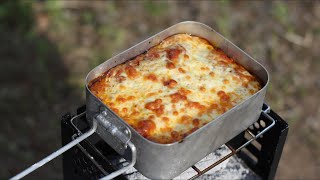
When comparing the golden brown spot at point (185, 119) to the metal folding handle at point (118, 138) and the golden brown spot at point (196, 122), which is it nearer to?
the golden brown spot at point (196, 122)

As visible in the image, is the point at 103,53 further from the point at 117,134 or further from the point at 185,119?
the point at 117,134

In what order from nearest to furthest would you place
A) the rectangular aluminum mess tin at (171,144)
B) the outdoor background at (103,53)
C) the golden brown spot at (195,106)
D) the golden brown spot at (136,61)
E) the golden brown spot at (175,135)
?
the rectangular aluminum mess tin at (171,144) < the golden brown spot at (175,135) < the golden brown spot at (195,106) < the golden brown spot at (136,61) < the outdoor background at (103,53)

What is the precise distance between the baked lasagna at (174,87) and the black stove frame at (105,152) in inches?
6.8

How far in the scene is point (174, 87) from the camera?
1942 millimetres

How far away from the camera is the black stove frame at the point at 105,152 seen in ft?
6.33

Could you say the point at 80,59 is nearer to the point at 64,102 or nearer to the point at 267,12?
the point at 64,102

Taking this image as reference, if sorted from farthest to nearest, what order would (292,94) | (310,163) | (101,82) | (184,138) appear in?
1. (292,94)
2. (310,163)
3. (101,82)
4. (184,138)

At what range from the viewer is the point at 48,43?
3.69 meters

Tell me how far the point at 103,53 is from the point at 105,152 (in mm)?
1484

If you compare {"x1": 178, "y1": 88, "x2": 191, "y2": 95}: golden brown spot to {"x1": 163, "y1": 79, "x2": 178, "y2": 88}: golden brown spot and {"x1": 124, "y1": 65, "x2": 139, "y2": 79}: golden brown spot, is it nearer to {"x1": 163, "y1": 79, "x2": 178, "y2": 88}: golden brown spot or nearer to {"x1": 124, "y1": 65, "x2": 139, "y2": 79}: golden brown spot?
{"x1": 163, "y1": 79, "x2": 178, "y2": 88}: golden brown spot

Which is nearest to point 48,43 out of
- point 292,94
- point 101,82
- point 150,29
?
point 150,29

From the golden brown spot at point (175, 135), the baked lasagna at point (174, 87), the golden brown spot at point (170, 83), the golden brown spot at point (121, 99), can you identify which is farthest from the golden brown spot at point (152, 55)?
the golden brown spot at point (175, 135)

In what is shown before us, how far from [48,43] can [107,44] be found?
1.23 ft

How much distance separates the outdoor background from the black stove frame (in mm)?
987
